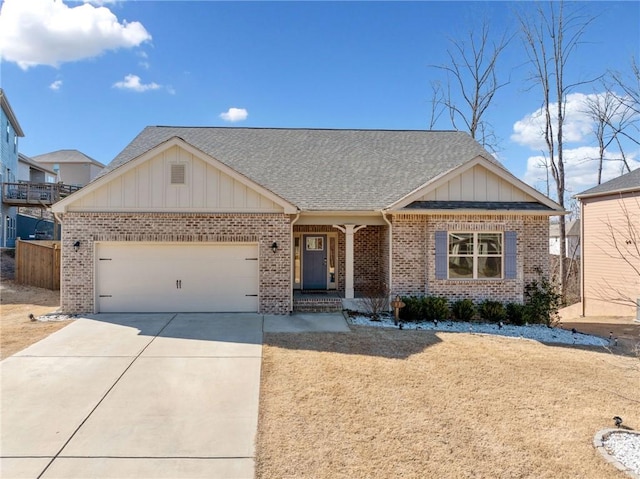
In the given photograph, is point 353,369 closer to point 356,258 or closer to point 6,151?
point 356,258

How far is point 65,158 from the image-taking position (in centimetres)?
3841

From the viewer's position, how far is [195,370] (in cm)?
657

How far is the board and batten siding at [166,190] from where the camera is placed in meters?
10.3

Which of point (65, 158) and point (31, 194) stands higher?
point (65, 158)

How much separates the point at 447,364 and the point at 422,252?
15.5 ft

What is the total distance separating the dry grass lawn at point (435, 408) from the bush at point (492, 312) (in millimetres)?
2485

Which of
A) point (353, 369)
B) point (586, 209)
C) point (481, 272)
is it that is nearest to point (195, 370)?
point (353, 369)

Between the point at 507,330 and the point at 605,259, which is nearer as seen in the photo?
the point at 507,330

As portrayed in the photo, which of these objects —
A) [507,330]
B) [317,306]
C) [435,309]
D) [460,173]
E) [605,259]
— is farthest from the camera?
[605,259]

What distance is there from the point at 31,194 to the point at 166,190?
1843 centimetres

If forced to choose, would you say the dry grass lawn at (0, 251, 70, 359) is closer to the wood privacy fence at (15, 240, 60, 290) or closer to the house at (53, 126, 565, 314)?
the wood privacy fence at (15, 240, 60, 290)

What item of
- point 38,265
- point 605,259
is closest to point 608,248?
point 605,259

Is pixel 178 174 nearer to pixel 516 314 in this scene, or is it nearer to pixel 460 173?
pixel 460 173

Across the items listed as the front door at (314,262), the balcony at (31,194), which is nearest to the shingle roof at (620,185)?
the front door at (314,262)
